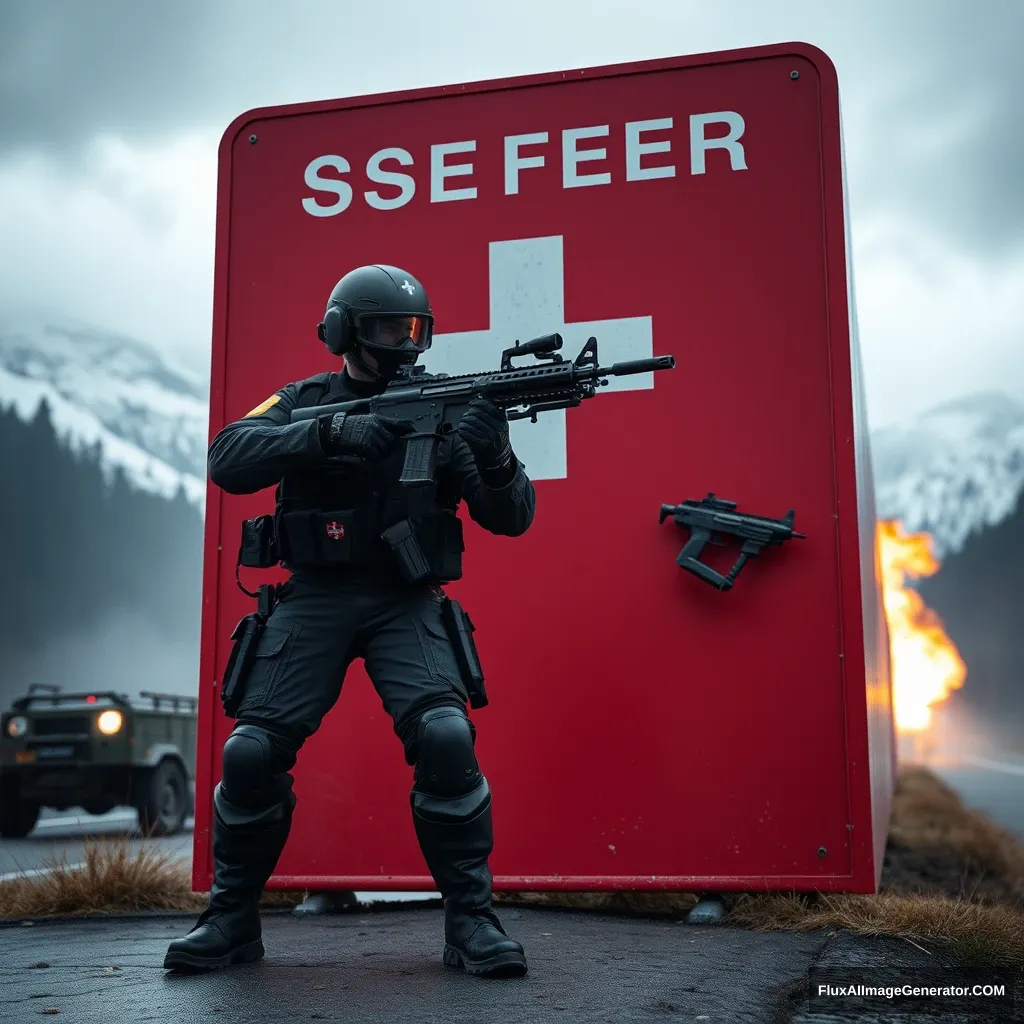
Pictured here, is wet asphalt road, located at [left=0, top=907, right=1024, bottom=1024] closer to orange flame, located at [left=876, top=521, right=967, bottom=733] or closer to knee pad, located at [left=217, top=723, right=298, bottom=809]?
knee pad, located at [left=217, top=723, right=298, bottom=809]

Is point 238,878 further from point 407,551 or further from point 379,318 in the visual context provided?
point 379,318

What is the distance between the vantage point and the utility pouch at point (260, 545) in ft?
11.3

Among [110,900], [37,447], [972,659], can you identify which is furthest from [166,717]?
[972,659]

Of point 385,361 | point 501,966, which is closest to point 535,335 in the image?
point 385,361

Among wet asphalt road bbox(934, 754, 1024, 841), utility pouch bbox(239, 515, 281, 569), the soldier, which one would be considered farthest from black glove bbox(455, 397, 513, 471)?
wet asphalt road bbox(934, 754, 1024, 841)

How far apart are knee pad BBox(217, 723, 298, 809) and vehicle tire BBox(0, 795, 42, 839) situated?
8.10 meters

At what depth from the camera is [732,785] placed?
424 centimetres

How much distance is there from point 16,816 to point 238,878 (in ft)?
26.7

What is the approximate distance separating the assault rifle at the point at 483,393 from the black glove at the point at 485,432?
88 millimetres

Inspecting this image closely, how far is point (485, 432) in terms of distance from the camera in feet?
10.5

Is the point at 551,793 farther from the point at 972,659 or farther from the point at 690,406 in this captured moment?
the point at 972,659

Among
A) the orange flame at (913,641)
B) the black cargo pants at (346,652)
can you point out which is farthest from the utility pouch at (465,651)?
the orange flame at (913,641)

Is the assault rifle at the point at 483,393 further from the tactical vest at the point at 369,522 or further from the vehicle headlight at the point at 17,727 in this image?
the vehicle headlight at the point at 17,727

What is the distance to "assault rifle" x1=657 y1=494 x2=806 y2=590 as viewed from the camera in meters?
4.21
